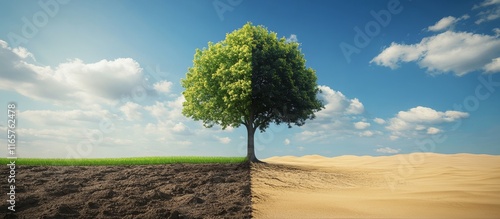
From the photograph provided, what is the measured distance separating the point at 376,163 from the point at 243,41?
60.9ft

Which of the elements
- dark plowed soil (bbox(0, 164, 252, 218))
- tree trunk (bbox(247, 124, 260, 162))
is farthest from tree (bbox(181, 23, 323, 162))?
dark plowed soil (bbox(0, 164, 252, 218))

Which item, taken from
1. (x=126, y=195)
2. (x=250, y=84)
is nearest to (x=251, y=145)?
(x=250, y=84)

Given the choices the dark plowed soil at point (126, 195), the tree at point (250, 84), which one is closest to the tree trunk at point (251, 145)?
the tree at point (250, 84)

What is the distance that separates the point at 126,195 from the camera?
33.9 ft

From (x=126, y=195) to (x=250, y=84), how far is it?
13.2 metres

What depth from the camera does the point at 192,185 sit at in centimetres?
1188

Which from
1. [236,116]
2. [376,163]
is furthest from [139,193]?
[376,163]

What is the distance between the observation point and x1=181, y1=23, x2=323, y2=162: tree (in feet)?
74.7

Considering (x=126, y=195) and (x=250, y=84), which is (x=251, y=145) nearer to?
(x=250, y=84)

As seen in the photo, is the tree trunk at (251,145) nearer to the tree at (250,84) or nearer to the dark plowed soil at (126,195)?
the tree at (250,84)

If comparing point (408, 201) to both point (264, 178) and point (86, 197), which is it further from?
point (86, 197)

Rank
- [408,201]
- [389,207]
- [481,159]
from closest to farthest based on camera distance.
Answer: [389,207]
[408,201]
[481,159]

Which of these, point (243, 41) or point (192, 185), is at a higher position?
point (243, 41)

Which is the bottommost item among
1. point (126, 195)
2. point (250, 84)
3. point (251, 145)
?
point (126, 195)
